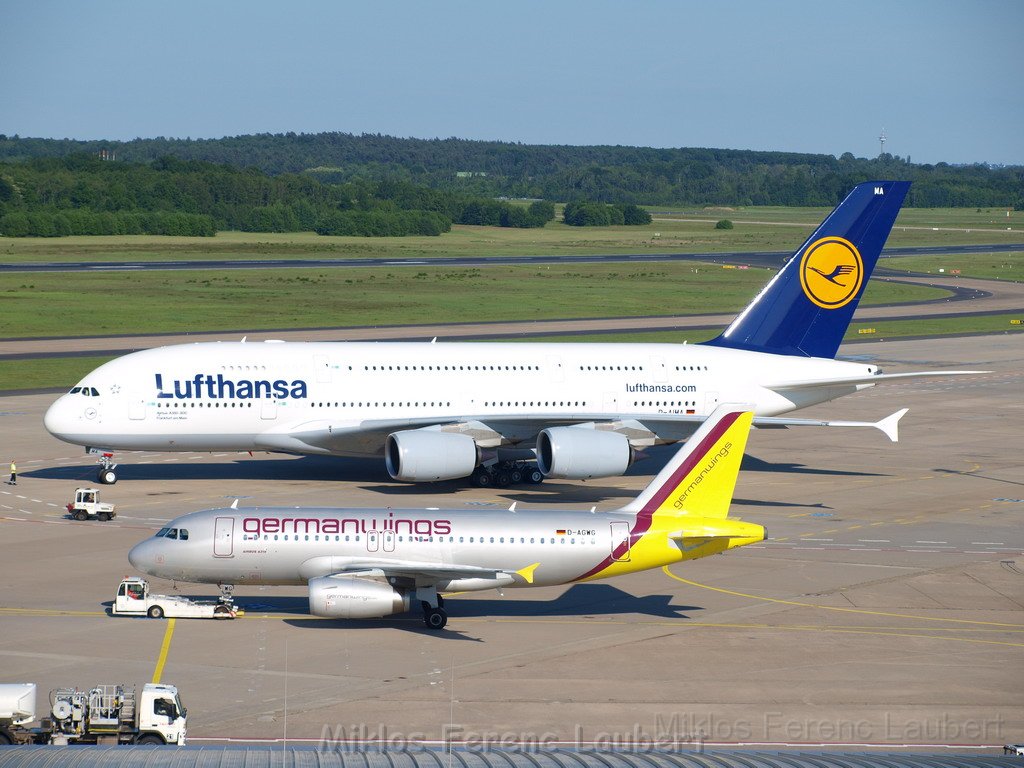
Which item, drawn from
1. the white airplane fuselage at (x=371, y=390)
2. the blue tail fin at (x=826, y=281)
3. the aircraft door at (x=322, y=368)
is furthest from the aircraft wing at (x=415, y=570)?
the blue tail fin at (x=826, y=281)

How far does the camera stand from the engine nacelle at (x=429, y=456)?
51.9 metres

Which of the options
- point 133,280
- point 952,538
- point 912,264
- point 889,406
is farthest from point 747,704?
point 912,264

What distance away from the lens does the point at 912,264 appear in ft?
624

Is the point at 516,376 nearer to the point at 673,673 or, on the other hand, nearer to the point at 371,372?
the point at 371,372

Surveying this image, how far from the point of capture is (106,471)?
55406mm

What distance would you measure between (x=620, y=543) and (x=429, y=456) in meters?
16.5

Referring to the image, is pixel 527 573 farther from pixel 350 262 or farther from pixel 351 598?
pixel 350 262

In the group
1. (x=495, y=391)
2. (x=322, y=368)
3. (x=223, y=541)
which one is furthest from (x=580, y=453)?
(x=223, y=541)

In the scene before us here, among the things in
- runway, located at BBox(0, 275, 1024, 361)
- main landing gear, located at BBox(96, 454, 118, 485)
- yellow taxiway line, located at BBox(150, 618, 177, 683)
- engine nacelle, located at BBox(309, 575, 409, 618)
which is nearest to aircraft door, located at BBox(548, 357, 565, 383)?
main landing gear, located at BBox(96, 454, 118, 485)

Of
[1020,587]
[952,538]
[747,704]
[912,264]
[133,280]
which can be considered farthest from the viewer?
[912,264]

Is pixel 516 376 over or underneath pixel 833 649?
over

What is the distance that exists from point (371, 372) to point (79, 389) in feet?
38.3

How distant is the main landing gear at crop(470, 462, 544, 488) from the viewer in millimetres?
56188

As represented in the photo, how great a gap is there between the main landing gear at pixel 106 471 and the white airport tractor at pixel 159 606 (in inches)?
725
